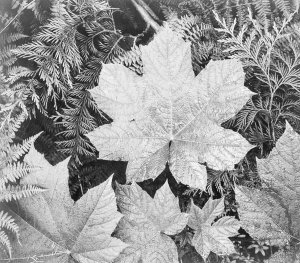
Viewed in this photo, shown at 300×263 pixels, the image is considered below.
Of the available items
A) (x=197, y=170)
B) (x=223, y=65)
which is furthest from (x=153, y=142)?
(x=223, y=65)

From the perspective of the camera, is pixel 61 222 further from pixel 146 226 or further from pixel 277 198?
pixel 277 198

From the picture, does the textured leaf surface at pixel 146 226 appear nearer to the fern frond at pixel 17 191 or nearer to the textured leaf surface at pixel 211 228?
the textured leaf surface at pixel 211 228

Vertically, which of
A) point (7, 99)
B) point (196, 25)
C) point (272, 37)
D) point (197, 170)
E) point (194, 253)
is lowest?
point (194, 253)

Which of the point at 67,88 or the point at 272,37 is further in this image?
the point at 67,88

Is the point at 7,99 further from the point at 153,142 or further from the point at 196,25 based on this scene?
the point at 196,25

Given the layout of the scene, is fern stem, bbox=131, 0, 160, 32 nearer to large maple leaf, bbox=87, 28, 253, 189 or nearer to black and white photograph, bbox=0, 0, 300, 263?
black and white photograph, bbox=0, 0, 300, 263

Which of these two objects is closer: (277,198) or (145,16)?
(277,198)

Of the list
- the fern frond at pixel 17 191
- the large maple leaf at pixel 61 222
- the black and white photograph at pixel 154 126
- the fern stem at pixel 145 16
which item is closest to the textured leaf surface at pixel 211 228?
the black and white photograph at pixel 154 126

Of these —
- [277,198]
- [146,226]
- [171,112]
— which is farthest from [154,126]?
[277,198]
